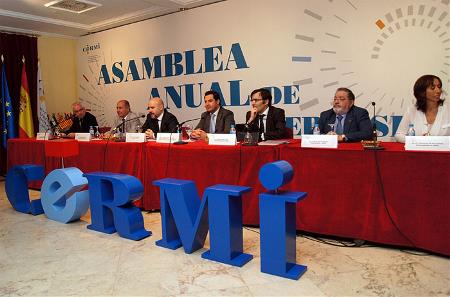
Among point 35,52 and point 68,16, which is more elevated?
point 68,16

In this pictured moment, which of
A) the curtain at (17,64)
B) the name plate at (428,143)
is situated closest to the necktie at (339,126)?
the name plate at (428,143)

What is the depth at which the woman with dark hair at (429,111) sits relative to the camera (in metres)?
2.64

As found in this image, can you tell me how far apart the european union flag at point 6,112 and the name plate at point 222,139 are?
415 centimetres

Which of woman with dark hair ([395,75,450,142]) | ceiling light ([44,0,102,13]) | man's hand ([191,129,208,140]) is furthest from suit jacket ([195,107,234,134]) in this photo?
ceiling light ([44,0,102,13])

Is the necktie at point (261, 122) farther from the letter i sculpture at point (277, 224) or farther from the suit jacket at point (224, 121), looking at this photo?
the letter i sculpture at point (277, 224)

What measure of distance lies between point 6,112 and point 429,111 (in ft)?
18.5

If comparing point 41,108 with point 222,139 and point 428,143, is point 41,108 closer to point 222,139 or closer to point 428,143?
point 222,139

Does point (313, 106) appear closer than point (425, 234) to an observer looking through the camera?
No

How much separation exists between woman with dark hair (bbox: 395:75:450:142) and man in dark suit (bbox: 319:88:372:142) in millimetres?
275

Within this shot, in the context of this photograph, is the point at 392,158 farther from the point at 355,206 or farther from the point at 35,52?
the point at 35,52

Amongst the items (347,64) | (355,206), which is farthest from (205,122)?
(355,206)

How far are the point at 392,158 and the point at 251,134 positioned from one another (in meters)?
1.00

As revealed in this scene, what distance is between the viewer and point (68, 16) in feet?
18.0

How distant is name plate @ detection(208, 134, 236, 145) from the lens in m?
2.88
